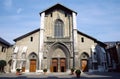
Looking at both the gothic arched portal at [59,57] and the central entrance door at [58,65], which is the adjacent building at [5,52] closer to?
the gothic arched portal at [59,57]

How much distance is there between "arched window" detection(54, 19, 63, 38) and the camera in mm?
31766

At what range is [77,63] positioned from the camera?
96.9ft

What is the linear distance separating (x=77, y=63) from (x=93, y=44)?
5230mm

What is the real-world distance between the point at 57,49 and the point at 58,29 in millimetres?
4129

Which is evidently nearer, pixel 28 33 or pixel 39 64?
pixel 39 64

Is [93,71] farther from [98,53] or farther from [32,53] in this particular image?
[32,53]

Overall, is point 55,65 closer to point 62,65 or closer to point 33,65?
point 62,65

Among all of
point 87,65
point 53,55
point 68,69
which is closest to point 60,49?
point 53,55

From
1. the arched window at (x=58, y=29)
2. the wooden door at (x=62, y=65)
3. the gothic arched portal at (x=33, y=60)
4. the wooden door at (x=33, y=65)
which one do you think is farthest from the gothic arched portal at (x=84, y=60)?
the wooden door at (x=33, y=65)

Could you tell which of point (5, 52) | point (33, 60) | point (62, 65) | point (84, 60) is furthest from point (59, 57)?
point (5, 52)

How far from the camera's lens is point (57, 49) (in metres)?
31.2

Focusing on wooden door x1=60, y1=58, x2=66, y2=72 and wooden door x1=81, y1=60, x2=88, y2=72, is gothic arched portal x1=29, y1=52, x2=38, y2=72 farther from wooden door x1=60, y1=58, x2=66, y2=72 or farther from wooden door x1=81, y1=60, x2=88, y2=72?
wooden door x1=81, y1=60, x2=88, y2=72

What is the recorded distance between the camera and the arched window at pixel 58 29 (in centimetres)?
3177

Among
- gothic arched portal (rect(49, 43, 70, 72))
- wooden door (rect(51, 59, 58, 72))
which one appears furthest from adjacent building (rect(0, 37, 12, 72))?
wooden door (rect(51, 59, 58, 72))
